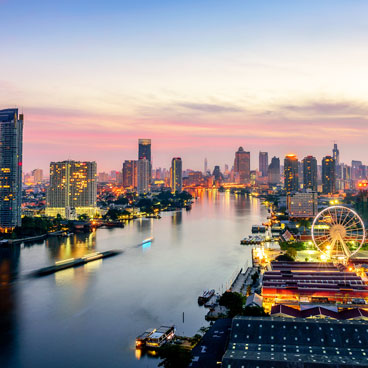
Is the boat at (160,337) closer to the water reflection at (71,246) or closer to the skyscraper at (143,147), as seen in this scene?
the water reflection at (71,246)

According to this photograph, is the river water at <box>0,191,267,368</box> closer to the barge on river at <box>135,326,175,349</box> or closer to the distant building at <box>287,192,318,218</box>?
the barge on river at <box>135,326,175,349</box>

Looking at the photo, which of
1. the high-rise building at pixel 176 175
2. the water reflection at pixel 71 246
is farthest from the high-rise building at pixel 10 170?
the high-rise building at pixel 176 175

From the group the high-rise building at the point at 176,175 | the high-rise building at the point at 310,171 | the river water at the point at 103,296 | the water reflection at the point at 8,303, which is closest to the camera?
the river water at the point at 103,296

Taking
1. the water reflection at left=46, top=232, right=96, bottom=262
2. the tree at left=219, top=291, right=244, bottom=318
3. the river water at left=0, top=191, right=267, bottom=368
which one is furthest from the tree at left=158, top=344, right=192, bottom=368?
the water reflection at left=46, top=232, right=96, bottom=262

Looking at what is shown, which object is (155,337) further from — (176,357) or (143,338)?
(176,357)

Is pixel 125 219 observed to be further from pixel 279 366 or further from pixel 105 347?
pixel 279 366

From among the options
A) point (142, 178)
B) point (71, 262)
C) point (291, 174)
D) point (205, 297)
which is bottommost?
point (205, 297)

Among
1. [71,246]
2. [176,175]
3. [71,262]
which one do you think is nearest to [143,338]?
[71,262]
